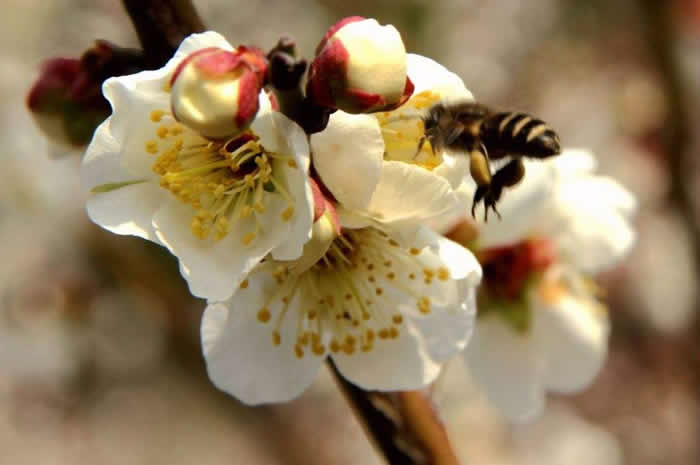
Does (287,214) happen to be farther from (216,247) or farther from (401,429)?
(401,429)

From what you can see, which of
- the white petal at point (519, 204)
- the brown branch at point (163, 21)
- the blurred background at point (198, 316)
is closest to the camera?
the brown branch at point (163, 21)

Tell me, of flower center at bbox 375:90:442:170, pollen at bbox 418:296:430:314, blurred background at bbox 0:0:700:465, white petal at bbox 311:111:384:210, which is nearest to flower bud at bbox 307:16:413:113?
white petal at bbox 311:111:384:210

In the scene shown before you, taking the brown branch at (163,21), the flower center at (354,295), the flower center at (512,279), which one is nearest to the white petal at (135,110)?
the brown branch at (163,21)

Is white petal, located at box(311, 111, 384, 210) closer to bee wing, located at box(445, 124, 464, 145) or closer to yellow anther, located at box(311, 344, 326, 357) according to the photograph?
bee wing, located at box(445, 124, 464, 145)

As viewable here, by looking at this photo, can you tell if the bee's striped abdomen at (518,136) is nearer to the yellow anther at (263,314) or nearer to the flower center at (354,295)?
the flower center at (354,295)

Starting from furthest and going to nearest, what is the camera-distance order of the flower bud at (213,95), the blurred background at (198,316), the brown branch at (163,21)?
1. the blurred background at (198,316)
2. the brown branch at (163,21)
3. the flower bud at (213,95)

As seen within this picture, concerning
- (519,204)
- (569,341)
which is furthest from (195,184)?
(569,341)

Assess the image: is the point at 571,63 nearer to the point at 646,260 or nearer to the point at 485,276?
the point at 646,260
